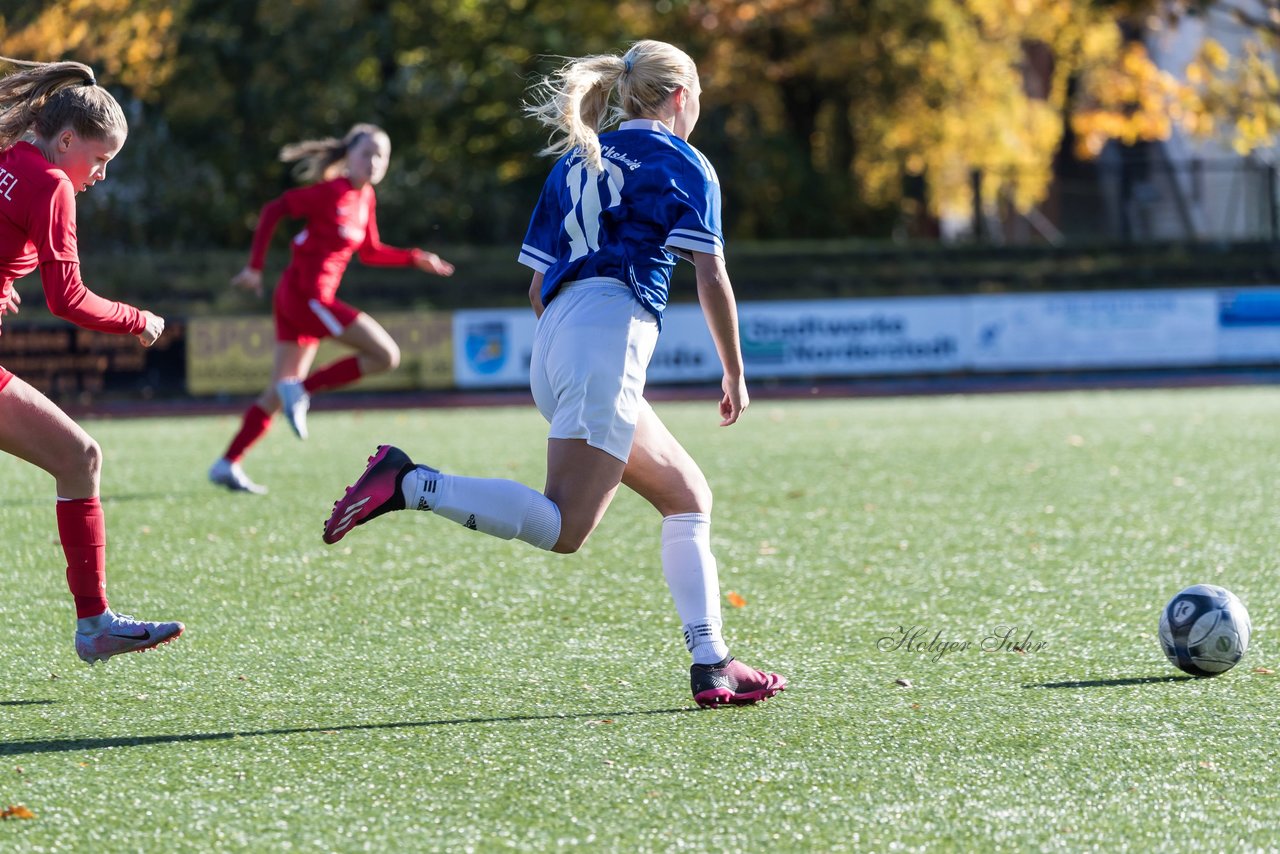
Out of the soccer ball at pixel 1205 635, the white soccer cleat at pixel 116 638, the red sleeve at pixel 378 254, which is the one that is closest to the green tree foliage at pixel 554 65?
the red sleeve at pixel 378 254

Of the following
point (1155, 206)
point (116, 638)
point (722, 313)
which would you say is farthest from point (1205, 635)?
point (1155, 206)

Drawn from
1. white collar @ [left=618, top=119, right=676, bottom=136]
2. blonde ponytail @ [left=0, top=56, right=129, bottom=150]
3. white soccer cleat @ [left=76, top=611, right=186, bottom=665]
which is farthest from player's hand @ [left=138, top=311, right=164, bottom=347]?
white collar @ [left=618, top=119, right=676, bottom=136]

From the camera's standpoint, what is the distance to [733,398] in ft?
14.2

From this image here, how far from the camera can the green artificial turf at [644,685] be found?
11.0 ft

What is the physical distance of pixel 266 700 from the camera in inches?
175

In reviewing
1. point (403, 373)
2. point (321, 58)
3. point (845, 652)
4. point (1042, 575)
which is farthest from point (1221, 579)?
point (321, 58)

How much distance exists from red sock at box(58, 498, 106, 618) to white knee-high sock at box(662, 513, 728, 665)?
1.70 meters

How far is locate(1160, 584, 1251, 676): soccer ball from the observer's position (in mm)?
4570

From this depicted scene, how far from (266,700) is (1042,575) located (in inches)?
136

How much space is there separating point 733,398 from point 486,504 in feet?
2.43

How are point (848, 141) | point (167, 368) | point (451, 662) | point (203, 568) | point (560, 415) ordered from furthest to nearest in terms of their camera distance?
point (848, 141)
point (167, 368)
point (203, 568)
point (451, 662)
point (560, 415)

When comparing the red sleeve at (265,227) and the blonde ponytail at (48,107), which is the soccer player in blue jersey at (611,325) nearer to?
the blonde ponytail at (48,107)

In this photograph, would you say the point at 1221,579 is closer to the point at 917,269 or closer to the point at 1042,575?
the point at 1042,575

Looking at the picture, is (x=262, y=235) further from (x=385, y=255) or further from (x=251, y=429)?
(x=251, y=429)
